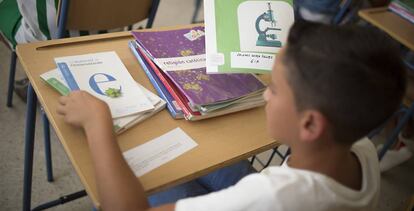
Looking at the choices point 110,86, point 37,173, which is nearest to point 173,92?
point 110,86

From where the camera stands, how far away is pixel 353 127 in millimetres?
620

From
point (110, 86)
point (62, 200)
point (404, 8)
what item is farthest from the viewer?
point (404, 8)

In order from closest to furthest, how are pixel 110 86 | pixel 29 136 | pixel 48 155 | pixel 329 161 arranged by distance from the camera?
1. pixel 329 161
2. pixel 110 86
3. pixel 29 136
4. pixel 48 155

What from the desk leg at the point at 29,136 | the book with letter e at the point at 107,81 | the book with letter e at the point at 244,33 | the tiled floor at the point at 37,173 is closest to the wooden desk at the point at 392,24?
the tiled floor at the point at 37,173

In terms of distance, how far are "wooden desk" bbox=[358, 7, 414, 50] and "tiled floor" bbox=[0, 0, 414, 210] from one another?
0.75 meters

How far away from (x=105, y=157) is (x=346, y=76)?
0.47m

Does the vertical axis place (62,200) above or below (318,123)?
below

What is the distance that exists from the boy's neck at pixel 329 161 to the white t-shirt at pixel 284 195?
1.6 inches

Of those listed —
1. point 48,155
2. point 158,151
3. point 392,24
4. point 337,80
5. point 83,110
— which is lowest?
point 48,155

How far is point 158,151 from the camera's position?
86cm

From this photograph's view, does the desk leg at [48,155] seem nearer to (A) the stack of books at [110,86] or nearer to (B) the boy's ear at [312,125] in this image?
(A) the stack of books at [110,86]

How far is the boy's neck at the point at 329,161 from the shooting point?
68 cm

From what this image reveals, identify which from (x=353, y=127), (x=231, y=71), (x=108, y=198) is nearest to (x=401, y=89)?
(x=353, y=127)

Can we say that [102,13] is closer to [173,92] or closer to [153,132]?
[173,92]
